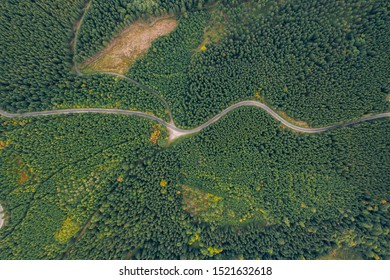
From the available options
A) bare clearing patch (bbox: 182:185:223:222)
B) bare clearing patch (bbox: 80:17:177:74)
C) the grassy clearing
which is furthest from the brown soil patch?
the grassy clearing

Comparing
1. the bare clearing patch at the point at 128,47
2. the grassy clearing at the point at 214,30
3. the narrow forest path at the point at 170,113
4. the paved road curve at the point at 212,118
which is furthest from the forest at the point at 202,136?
the bare clearing patch at the point at 128,47

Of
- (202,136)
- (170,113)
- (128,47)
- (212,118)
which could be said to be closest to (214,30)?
(128,47)

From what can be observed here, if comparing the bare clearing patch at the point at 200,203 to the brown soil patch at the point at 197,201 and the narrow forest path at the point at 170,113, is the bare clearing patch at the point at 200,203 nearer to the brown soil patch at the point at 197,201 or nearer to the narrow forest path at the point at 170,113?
the brown soil patch at the point at 197,201

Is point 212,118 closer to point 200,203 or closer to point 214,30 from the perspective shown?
point 200,203

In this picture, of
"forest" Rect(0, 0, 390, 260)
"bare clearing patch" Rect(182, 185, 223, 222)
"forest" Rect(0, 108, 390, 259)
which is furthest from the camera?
"bare clearing patch" Rect(182, 185, 223, 222)

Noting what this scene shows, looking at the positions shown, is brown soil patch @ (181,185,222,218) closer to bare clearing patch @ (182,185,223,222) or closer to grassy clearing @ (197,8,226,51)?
bare clearing patch @ (182,185,223,222)

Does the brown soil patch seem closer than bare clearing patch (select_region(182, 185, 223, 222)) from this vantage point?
No
